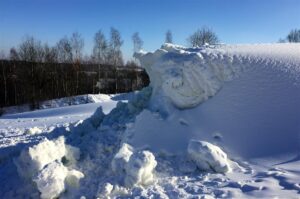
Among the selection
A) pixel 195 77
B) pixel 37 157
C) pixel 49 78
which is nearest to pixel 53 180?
pixel 37 157

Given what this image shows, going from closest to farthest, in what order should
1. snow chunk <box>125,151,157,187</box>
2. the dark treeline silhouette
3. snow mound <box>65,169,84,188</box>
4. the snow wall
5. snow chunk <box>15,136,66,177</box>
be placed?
snow chunk <box>125,151,157,187</box>, snow mound <box>65,169,84,188</box>, snow chunk <box>15,136,66,177</box>, the snow wall, the dark treeline silhouette

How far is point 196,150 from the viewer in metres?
4.98

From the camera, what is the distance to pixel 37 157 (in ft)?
16.4

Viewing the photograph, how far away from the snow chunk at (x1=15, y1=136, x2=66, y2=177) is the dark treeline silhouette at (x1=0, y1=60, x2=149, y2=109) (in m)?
20.7

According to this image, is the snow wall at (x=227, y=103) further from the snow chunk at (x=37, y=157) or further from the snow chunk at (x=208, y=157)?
the snow chunk at (x=37, y=157)

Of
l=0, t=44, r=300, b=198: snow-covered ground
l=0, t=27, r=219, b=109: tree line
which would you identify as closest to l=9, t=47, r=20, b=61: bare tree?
l=0, t=27, r=219, b=109: tree line

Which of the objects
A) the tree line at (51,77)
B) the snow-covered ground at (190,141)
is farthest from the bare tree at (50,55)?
the snow-covered ground at (190,141)

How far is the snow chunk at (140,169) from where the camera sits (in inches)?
182

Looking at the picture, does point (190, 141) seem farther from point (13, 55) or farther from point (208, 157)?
point (13, 55)

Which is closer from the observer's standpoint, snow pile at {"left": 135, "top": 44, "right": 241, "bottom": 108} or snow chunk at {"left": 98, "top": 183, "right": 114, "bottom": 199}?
snow chunk at {"left": 98, "top": 183, "right": 114, "bottom": 199}

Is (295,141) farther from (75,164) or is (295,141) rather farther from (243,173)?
(75,164)

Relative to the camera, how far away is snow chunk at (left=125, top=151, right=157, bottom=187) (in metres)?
4.62

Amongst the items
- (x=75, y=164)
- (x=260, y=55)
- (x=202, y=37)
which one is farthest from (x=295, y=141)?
(x=202, y=37)

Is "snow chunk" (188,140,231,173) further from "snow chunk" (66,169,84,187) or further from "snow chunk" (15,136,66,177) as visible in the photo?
"snow chunk" (15,136,66,177)
